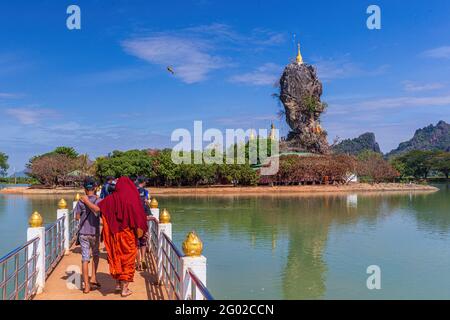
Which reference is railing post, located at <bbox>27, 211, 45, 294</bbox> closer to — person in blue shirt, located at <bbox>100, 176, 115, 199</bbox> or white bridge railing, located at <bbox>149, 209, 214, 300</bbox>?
person in blue shirt, located at <bbox>100, 176, 115, 199</bbox>

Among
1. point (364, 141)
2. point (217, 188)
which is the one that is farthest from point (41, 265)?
point (364, 141)

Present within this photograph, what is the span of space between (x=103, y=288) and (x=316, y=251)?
982 cm

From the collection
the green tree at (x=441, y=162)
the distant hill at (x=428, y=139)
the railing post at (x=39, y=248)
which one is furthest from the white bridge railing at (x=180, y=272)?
the distant hill at (x=428, y=139)

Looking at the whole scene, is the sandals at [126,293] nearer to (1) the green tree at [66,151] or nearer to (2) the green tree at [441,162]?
(1) the green tree at [66,151]

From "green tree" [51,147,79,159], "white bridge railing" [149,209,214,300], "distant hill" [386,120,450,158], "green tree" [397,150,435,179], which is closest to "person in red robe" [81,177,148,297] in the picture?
"white bridge railing" [149,209,214,300]

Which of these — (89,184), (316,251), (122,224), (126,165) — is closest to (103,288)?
→ (122,224)

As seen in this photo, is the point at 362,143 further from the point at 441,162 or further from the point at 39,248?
the point at 39,248

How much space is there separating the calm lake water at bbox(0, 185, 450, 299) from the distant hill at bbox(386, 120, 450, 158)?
15615cm

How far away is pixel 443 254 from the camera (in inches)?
559

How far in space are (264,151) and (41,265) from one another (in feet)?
167

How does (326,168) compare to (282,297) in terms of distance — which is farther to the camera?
(326,168)

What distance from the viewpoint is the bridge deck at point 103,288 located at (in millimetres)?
5906

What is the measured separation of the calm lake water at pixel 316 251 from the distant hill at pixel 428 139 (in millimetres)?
156146
